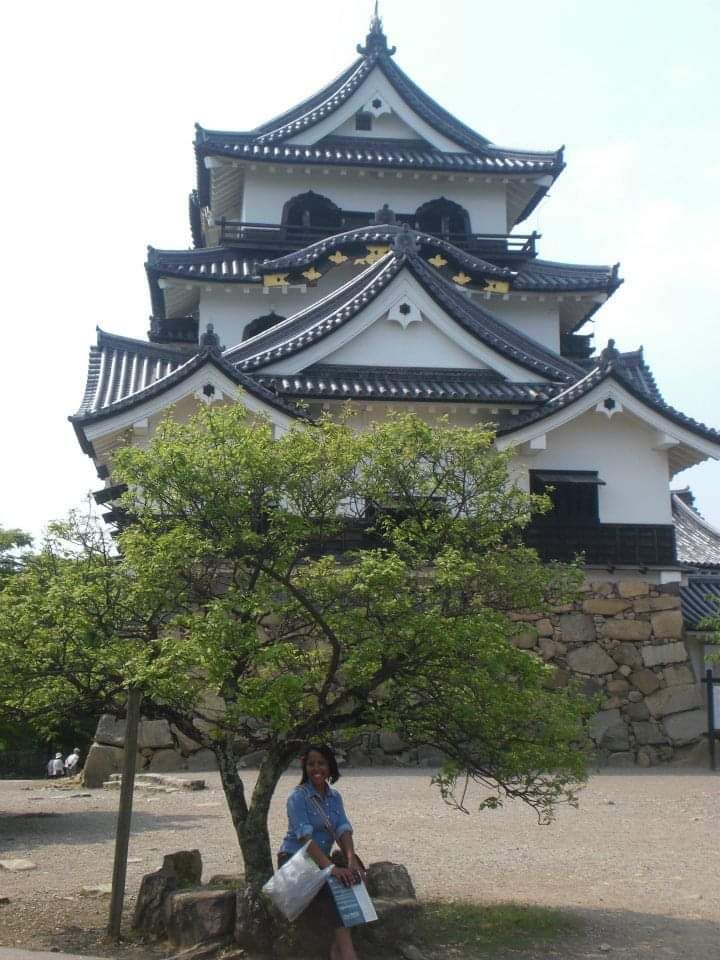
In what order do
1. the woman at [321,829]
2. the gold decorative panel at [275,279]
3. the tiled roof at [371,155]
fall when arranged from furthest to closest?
the tiled roof at [371,155], the gold decorative panel at [275,279], the woman at [321,829]

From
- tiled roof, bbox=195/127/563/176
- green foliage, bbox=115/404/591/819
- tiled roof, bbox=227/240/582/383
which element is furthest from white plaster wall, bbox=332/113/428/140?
green foliage, bbox=115/404/591/819

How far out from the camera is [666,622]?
16.5 meters

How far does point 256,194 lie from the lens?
77.3 ft

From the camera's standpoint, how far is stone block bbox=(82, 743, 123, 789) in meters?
14.9

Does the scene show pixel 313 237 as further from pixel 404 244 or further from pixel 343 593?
pixel 343 593

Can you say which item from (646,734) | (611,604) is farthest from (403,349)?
(646,734)

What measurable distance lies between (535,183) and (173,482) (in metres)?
20.0

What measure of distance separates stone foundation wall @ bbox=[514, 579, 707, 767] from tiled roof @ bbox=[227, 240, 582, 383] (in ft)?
12.2

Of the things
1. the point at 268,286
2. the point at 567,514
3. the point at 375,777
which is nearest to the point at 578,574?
the point at 375,777

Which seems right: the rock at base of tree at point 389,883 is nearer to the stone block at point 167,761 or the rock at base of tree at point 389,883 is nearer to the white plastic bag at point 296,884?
the white plastic bag at point 296,884

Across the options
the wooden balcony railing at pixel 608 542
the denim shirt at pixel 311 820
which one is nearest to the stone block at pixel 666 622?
the wooden balcony railing at pixel 608 542

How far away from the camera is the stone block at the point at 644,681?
1634cm

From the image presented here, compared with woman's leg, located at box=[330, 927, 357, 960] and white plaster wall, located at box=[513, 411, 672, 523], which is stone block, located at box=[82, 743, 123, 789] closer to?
white plaster wall, located at box=[513, 411, 672, 523]

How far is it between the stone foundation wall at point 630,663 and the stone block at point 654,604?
15 mm
